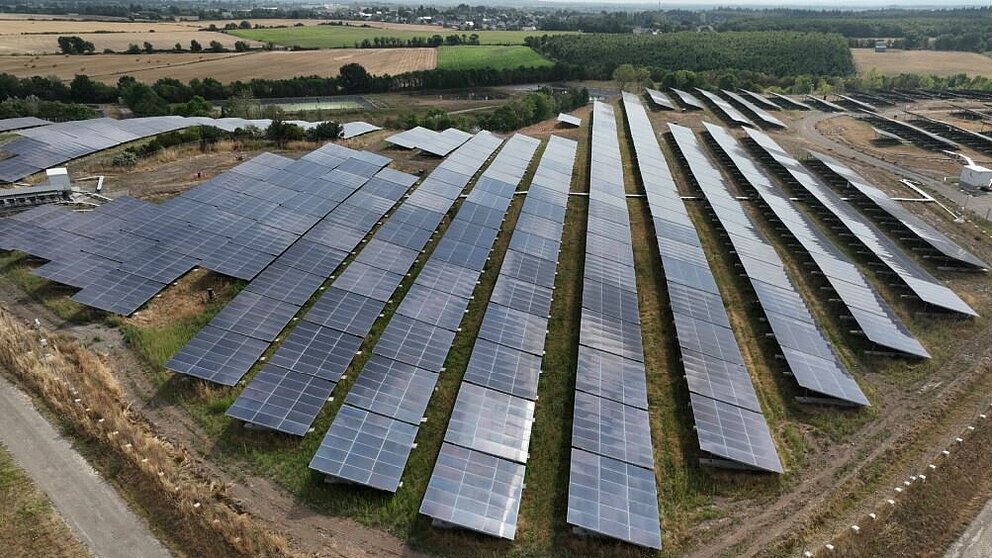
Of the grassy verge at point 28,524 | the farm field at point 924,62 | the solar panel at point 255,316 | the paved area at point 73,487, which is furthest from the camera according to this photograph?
the farm field at point 924,62

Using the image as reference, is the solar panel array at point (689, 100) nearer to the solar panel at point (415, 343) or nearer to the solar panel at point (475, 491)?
the solar panel at point (415, 343)

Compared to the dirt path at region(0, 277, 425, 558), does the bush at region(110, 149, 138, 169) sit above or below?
above

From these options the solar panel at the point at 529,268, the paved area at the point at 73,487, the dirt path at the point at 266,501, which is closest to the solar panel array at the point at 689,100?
the solar panel at the point at 529,268

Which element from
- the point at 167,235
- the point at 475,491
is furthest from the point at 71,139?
the point at 475,491

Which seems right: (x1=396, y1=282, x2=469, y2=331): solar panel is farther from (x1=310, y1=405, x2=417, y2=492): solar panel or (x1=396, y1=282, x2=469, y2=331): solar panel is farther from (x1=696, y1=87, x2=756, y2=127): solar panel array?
(x1=696, y1=87, x2=756, y2=127): solar panel array

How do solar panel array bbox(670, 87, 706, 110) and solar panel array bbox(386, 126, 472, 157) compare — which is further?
solar panel array bbox(670, 87, 706, 110)

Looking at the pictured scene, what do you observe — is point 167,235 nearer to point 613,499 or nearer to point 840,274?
point 613,499

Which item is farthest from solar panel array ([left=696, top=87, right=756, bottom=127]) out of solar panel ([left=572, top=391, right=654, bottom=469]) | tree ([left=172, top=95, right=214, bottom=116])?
tree ([left=172, top=95, right=214, bottom=116])
